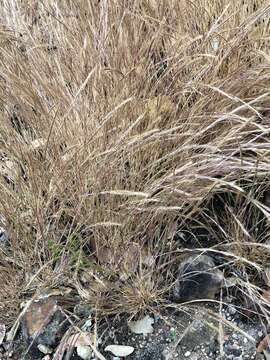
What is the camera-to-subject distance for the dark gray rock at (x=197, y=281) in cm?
113

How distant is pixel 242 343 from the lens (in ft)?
3.62

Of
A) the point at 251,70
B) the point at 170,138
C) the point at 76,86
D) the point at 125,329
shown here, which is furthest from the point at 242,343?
the point at 76,86

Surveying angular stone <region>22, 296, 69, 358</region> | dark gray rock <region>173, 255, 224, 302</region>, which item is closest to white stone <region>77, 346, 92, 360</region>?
angular stone <region>22, 296, 69, 358</region>

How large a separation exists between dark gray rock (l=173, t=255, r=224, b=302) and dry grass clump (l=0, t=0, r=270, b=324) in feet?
0.09

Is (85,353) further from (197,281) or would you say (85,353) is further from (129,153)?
(129,153)

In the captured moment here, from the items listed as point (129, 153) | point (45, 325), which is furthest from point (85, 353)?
point (129, 153)

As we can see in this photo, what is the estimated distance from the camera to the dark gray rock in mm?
1135

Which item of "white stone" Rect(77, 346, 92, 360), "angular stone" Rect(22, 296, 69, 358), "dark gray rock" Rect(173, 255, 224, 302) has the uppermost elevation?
"dark gray rock" Rect(173, 255, 224, 302)

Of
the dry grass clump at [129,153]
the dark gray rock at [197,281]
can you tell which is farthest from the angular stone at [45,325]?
the dark gray rock at [197,281]

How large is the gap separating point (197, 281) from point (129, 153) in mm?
275

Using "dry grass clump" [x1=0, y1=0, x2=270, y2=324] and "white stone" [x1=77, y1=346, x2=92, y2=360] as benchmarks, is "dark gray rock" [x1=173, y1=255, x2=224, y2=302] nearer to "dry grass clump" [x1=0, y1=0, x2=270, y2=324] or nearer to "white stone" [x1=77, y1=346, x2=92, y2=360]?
"dry grass clump" [x1=0, y1=0, x2=270, y2=324]

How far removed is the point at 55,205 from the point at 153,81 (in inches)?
13.5

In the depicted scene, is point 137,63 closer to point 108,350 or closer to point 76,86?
point 76,86

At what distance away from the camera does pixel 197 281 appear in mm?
1139
